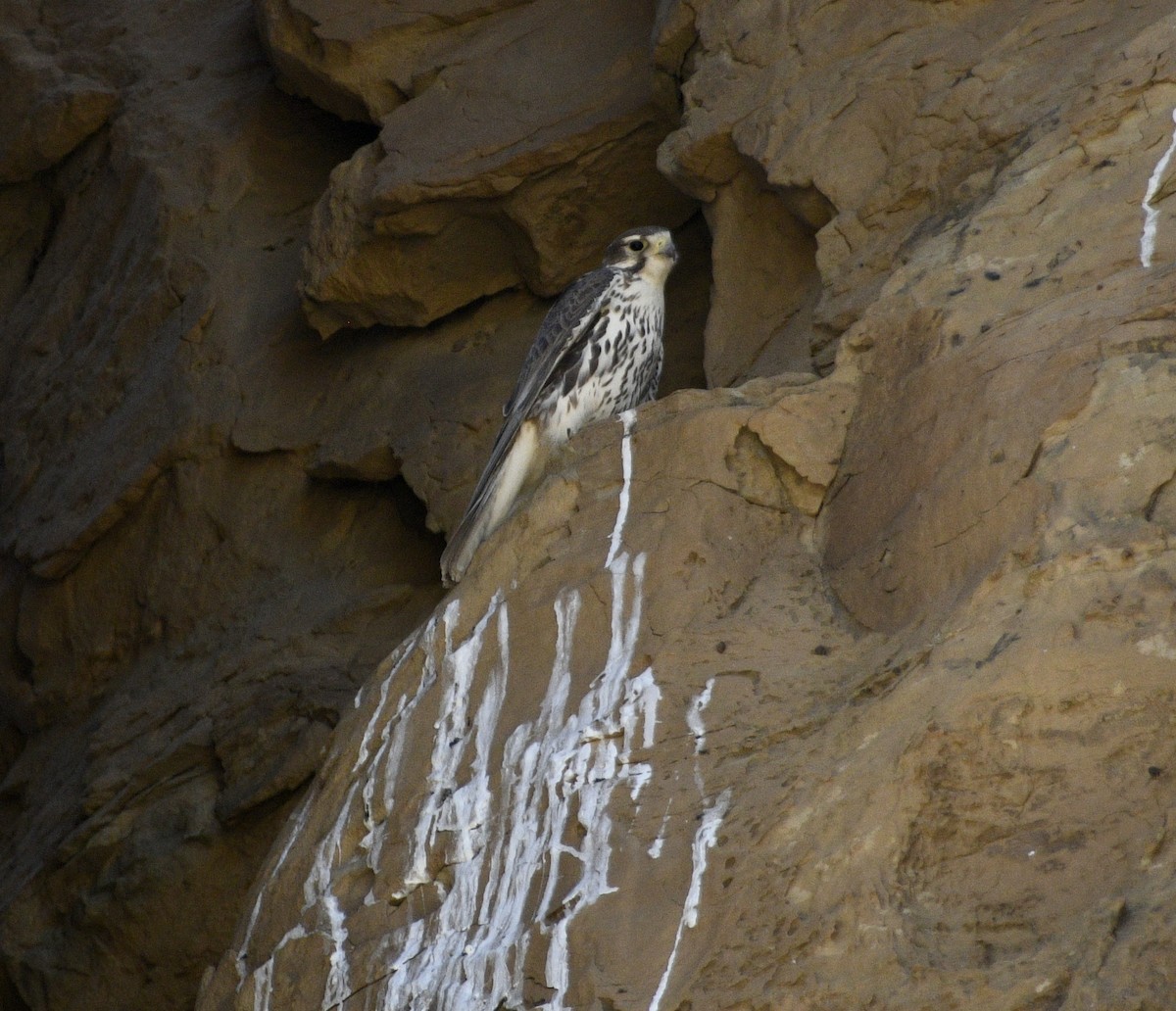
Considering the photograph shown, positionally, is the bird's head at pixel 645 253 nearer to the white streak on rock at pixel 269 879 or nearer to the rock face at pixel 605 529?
the rock face at pixel 605 529

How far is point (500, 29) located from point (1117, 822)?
577 centimetres

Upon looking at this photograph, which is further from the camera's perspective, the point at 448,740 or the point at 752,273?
the point at 752,273

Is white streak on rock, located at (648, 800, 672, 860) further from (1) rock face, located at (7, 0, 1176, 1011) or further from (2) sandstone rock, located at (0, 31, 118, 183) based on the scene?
(2) sandstone rock, located at (0, 31, 118, 183)

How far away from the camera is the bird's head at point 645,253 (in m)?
6.88

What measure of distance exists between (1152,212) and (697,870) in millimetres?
2148

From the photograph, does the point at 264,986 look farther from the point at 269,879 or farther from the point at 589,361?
the point at 589,361

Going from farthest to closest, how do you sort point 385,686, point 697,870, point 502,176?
point 502,176
point 385,686
point 697,870

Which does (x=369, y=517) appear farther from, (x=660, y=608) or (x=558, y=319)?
(x=660, y=608)

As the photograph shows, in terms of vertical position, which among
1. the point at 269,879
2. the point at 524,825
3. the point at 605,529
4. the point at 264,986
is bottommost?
the point at 264,986

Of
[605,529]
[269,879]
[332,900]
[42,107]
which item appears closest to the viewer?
[332,900]

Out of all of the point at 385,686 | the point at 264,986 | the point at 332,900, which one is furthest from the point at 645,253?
the point at 264,986

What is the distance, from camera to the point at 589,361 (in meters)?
6.63

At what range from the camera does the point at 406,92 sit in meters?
8.42

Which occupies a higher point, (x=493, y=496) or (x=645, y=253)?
(x=645, y=253)
